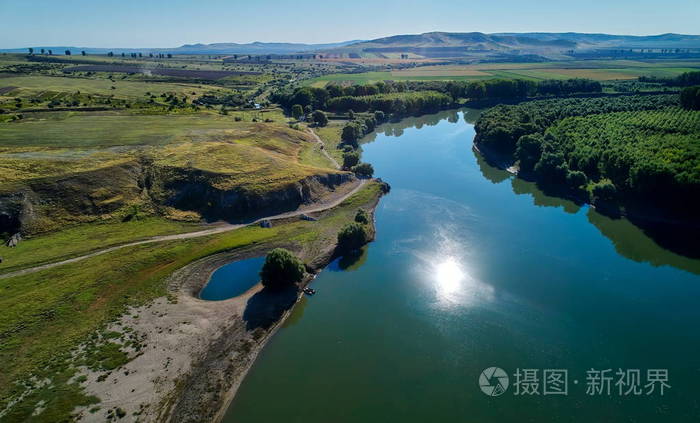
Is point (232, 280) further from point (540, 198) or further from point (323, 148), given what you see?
point (540, 198)

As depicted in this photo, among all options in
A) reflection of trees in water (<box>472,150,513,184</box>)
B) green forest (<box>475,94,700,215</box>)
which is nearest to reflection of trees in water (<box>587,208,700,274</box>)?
green forest (<box>475,94,700,215</box>)

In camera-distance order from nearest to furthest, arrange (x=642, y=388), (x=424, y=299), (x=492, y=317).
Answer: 1. (x=642, y=388)
2. (x=492, y=317)
3. (x=424, y=299)

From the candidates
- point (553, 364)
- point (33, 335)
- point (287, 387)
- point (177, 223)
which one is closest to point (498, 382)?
point (553, 364)

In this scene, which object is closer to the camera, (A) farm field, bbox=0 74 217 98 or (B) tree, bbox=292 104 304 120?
(A) farm field, bbox=0 74 217 98

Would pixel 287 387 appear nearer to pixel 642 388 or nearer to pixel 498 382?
pixel 498 382

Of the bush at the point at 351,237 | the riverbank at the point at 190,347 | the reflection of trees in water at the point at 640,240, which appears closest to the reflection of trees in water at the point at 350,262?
the bush at the point at 351,237

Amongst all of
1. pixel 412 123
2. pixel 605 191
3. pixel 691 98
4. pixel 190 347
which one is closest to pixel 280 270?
pixel 190 347

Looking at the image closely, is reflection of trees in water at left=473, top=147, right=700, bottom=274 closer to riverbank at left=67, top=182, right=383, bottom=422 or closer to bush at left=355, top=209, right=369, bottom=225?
bush at left=355, top=209, right=369, bottom=225
